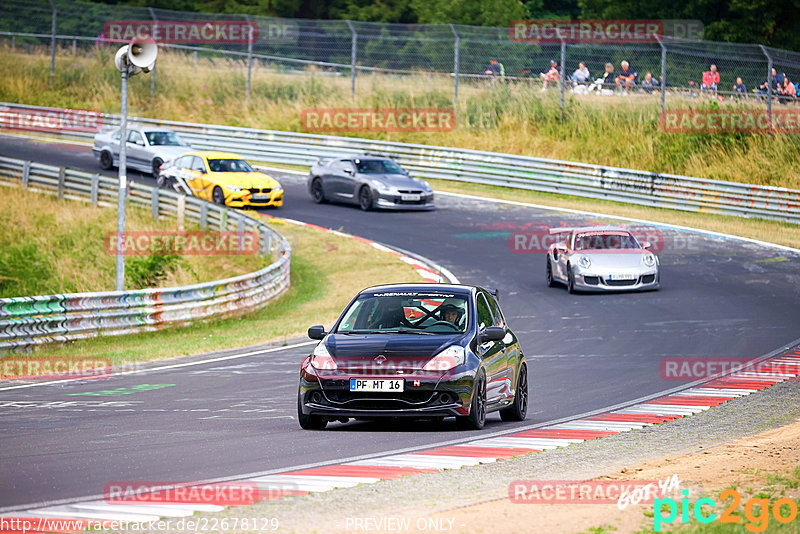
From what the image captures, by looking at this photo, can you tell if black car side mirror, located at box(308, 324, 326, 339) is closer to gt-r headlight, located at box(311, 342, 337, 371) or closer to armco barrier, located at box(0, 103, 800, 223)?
gt-r headlight, located at box(311, 342, 337, 371)

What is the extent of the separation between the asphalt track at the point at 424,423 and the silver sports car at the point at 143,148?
5314 mm

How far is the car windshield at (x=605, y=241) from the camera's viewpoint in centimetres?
2362

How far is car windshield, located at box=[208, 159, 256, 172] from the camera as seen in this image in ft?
107

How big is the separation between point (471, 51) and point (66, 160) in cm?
1382

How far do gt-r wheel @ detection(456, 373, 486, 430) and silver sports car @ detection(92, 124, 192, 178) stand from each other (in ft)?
84.2

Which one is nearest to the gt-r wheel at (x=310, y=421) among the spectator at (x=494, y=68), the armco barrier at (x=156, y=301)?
the armco barrier at (x=156, y=301)

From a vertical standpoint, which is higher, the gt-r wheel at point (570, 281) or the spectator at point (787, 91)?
the spectator at point (787, 91)

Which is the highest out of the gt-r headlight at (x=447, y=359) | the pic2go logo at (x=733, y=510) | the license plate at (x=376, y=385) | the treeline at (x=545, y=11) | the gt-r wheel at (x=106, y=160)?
the treeline at (x=545, y=11)

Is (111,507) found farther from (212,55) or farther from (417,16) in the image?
(417,16)

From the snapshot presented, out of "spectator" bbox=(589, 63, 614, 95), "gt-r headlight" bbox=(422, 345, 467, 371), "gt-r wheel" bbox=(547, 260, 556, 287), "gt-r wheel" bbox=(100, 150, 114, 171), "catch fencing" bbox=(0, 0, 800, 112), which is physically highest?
"catch fencing" bbox=(0, 0, 800, 112)

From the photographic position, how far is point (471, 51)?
39469 mm

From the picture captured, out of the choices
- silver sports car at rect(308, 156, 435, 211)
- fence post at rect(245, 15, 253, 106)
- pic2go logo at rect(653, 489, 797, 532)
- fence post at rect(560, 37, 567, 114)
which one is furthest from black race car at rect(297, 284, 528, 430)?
fence post at rect(245, 15, 253, 106)

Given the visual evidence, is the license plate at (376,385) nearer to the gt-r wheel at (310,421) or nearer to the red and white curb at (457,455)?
the gt-r wheel at (310,421)

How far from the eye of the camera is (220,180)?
32.0 m
